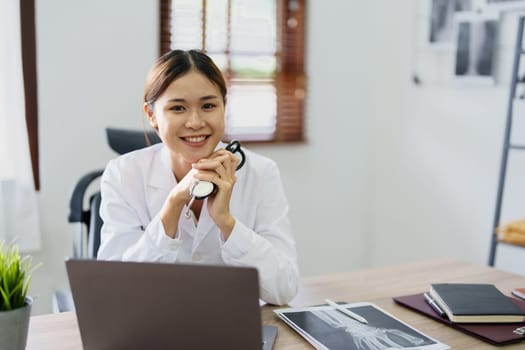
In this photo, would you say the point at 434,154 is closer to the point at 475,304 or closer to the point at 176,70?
the point at 475,304

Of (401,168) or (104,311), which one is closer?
(104,311)

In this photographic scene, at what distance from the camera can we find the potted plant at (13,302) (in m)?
1.04

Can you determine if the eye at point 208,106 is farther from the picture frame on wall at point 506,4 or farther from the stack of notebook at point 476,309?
the picture frame on wall at point 506,4

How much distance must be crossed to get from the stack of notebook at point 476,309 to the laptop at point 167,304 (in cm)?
56

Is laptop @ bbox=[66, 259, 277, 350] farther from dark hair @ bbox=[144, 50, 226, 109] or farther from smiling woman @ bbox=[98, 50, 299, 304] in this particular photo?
dark hair @ bbox=[144, 50, 226, 109]

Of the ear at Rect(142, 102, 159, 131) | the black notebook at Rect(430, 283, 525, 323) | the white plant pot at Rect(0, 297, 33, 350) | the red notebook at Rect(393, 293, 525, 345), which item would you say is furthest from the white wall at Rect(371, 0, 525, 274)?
the white plant pot at Rect(0, 297, 33, 350)

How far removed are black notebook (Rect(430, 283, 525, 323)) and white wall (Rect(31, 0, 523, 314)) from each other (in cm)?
151

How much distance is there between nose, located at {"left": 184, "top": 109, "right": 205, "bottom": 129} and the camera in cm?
151

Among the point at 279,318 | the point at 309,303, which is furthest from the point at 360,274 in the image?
the point at 279,318

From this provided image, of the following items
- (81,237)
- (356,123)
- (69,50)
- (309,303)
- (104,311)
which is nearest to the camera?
(104,311)

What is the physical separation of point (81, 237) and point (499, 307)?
129 centimetres

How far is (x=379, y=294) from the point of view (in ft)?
5.11

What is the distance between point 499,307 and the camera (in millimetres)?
1385

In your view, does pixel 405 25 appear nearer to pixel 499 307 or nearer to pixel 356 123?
pixel 356 123
